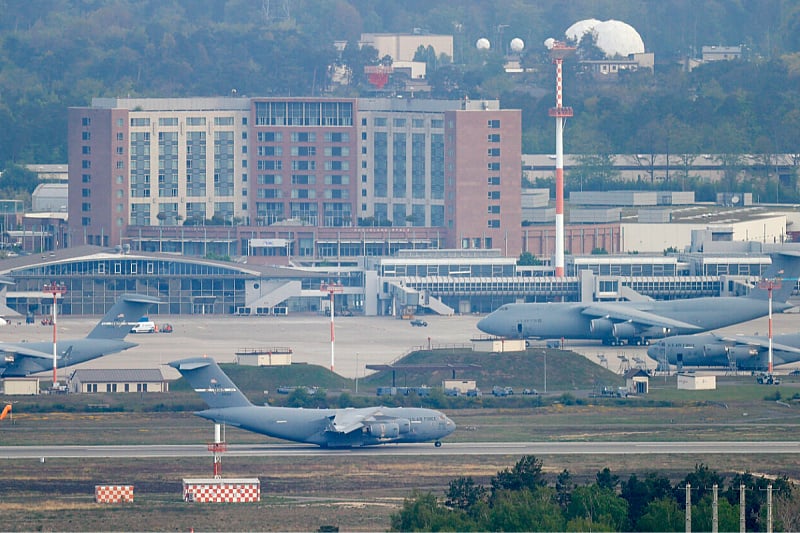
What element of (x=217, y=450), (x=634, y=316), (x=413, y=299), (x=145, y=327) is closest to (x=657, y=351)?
(x=634, y=316)

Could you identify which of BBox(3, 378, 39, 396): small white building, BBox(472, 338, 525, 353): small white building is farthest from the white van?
BBox(3, 378, 39, 396): small white building

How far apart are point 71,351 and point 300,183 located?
77.7 metres

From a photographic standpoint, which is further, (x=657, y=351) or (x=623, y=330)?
(x=623, y=330)

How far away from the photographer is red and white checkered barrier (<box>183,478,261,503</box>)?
76.9 meters

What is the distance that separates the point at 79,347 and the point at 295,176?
253 ft

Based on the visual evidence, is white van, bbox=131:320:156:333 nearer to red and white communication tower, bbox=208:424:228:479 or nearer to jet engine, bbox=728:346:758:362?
jet engine, bbox=728:346:758:362

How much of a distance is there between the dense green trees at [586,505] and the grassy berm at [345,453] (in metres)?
3.60

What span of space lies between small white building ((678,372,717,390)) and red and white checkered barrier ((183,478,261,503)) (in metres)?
38.6

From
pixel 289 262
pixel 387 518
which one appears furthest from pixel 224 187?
pixel 387 518

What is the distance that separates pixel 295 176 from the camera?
187 metres

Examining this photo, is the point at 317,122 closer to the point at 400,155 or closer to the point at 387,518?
the point at 400,155

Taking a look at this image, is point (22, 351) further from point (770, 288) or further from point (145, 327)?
point (770, 288)

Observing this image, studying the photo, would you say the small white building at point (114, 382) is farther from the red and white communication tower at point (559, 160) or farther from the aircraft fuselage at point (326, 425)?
the red and white communication tower at point (559, 160)

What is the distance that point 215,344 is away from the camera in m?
131
